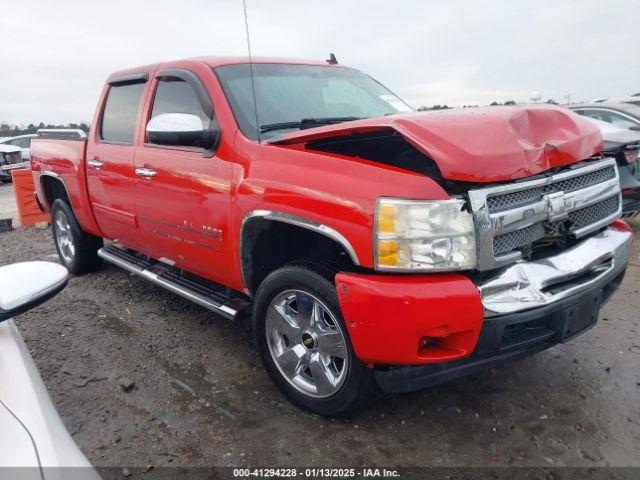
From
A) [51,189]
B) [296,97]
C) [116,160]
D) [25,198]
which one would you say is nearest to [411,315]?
[296,97]

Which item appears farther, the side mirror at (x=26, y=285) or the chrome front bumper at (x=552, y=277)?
the chrome front bumper at (x=552, y=277)

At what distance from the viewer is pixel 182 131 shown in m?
2.91

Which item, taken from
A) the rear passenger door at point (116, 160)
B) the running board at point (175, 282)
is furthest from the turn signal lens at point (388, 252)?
the rear passenger door at point (116, 160)

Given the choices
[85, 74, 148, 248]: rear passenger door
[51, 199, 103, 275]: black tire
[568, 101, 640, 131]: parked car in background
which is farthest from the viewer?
[568, 101, 640, 131]: parked car in background

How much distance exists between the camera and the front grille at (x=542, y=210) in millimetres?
2109

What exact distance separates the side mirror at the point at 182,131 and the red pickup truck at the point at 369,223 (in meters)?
0.01

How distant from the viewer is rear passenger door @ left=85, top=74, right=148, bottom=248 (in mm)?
3898

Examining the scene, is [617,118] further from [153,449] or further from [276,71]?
[153,449]

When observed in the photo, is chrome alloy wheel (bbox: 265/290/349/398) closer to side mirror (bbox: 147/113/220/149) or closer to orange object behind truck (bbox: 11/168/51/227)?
side mirror (bbox: 147/113/220/149)

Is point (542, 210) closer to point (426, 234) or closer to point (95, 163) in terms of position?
point (426, 234)

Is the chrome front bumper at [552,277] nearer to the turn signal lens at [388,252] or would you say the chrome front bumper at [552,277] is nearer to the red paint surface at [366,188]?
the red paint surface at [366,188]

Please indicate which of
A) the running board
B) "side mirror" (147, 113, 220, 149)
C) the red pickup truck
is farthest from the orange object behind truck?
"side mirror" (147, 113, 220, 149)

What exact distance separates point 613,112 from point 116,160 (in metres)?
7.33

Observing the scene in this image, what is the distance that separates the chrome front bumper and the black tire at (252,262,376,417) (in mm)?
670
